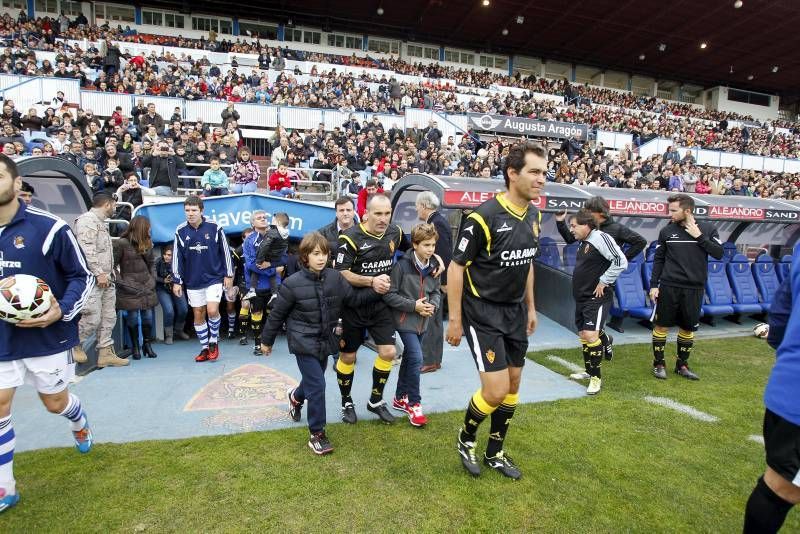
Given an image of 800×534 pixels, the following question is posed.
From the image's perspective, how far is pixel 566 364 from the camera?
22.0 feet

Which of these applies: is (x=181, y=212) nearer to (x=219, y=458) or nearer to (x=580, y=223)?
(x=219, y=458)

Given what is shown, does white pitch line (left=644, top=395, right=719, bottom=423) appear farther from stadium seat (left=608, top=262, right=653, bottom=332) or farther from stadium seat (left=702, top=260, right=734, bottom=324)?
stadium seat (left=702, top=260, right=734, bottom=324)

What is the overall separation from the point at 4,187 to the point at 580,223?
17.3 feet

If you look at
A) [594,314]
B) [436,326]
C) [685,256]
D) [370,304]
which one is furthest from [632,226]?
[370,304]

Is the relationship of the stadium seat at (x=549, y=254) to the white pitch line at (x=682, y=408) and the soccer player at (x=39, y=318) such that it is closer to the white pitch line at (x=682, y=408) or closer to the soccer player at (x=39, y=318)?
the white pitch line at (x=682, y=408)

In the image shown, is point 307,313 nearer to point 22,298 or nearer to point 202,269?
point 22,298

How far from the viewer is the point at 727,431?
4562mm

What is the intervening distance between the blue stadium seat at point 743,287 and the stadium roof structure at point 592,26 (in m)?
28.1

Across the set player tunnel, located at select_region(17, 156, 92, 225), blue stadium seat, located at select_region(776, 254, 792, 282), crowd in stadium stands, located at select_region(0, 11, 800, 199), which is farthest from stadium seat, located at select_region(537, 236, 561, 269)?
player tunnel, located at select_region(17, 156, 92, 225)

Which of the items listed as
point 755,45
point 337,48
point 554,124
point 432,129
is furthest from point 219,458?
point 755,45

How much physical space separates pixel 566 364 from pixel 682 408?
1.72 metres

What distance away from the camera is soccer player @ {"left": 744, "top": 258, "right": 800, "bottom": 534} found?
2.26m

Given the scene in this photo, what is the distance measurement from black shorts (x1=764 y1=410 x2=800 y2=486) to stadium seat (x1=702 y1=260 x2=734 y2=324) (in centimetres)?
778

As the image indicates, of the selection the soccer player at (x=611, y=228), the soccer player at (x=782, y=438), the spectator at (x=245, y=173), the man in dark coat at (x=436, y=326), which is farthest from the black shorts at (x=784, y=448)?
the spectator at (x=245, y=173)
